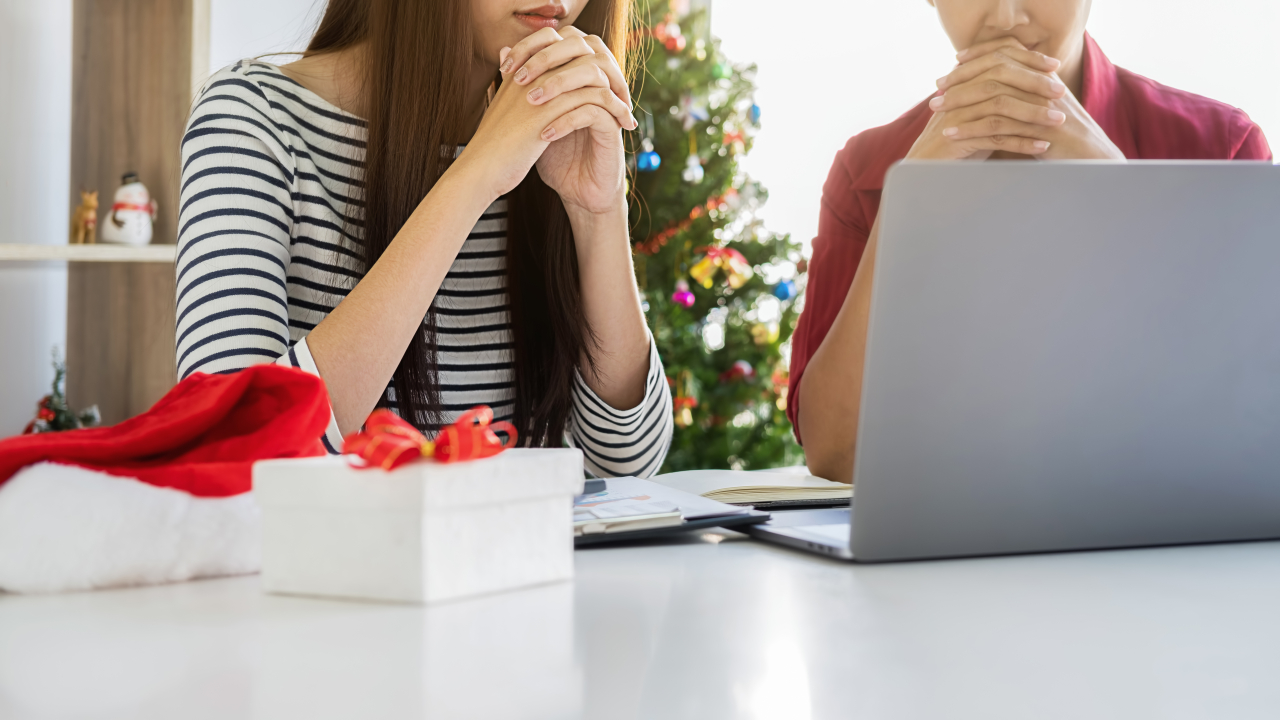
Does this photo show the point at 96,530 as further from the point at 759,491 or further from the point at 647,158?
the point at 647,158

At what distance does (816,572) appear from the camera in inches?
22.5

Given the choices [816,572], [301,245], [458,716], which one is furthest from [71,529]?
[301,245]

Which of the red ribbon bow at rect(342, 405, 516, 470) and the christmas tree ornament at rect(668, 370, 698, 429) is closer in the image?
the red ribbon bow at rect(342, 405, 516, 470)

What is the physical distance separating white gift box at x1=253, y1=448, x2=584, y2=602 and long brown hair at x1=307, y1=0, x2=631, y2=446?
661mm

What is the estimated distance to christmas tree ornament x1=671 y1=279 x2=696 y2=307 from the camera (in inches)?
108

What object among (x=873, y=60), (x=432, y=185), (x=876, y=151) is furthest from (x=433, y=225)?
(x=873, y=60)

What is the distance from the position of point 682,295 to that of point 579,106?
1.73 m

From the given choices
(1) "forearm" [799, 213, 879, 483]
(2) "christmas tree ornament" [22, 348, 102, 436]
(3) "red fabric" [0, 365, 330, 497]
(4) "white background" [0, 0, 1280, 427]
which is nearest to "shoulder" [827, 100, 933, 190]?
(1) "forearm" [799, 213, 879, 483]

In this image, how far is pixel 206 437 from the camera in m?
0.57

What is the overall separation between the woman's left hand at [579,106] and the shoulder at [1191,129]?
78cm

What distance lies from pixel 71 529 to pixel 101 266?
5.94 feet

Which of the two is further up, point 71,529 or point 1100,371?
point 1100,371

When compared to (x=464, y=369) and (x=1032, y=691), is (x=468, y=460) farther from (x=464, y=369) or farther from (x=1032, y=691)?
(x=464, y=369)

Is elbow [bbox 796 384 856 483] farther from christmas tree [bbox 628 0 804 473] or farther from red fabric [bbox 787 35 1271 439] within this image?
christmas tree [bbox 628 0 804 473]
